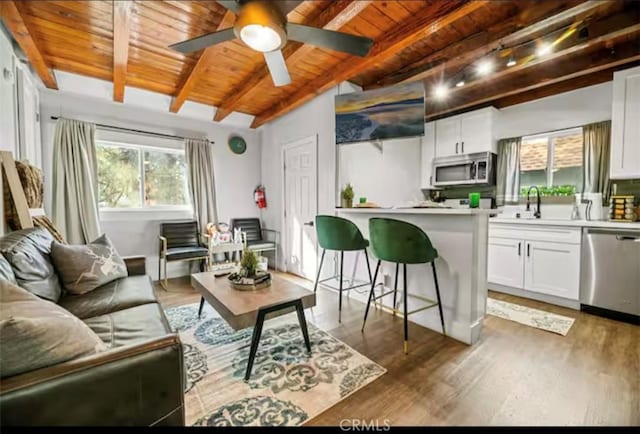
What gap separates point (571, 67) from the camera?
2.70 meters

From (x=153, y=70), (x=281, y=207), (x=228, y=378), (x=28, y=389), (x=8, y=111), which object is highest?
(x=153, y=70)

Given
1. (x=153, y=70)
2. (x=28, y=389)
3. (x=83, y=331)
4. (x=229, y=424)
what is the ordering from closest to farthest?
(x=28, y=389) < (x=83, y=331) < (x=229, y=424) < (x=153, y=70)

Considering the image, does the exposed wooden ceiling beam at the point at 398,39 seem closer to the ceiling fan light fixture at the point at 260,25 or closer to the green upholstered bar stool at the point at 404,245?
the ceiling fan light fixture at the point at 260,25

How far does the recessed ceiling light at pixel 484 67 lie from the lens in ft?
8.21

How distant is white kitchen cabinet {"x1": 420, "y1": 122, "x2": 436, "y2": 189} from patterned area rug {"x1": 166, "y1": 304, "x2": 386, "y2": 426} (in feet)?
9.43

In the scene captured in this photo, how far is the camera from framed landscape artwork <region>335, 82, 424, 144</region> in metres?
2.62

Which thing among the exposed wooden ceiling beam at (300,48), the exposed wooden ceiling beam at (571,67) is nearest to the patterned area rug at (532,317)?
the exposed wooden ceiling beam at (571,67)

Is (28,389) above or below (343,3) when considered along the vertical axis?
below

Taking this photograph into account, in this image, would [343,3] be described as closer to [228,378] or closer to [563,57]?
[563,57]

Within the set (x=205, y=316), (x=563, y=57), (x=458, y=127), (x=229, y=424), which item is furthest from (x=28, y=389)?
(x=458, y=127)

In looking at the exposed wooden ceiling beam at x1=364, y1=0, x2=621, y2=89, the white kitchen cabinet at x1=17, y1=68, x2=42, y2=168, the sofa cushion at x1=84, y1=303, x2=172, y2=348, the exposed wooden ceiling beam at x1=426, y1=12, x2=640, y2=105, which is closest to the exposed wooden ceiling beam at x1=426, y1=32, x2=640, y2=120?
the exposed wooden ceiling beam at x1=426, y1=12, x2=640, y2=105

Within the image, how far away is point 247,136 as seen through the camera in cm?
486

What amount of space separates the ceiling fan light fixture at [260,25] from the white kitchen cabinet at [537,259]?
322 centimetres

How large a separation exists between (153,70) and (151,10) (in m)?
1.19
